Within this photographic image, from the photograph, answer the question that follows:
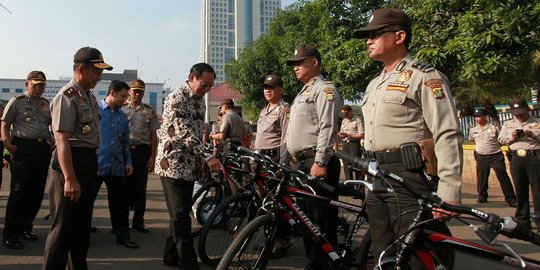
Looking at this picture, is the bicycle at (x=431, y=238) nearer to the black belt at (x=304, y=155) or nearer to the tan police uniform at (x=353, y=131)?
the black belt at (x=304, y=155)

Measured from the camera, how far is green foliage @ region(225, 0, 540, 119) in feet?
24.1

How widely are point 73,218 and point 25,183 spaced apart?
6.86 feet

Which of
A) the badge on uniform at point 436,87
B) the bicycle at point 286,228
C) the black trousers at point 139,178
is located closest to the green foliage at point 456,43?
the bicycle at point 286,228

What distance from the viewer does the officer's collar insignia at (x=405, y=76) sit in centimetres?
248

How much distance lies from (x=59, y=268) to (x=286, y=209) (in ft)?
Result: 5.53

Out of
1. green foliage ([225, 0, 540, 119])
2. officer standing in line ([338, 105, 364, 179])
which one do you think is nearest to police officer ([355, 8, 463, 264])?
green foliage ([225, 0, 540, 119])

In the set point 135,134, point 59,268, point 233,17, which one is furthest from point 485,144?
point 233,17

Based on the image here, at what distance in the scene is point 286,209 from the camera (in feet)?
10.6

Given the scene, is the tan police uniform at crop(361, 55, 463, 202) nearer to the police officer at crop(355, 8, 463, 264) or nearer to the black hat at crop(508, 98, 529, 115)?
the police officer at crop(355, 8, 463, 264)

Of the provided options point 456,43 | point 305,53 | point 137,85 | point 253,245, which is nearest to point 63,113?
point 253,245

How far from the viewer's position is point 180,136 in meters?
3.82

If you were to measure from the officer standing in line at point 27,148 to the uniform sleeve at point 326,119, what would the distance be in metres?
3.30

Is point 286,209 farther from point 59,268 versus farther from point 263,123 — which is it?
point 263,123

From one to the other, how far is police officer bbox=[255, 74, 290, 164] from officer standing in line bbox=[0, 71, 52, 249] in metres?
2.54
